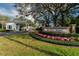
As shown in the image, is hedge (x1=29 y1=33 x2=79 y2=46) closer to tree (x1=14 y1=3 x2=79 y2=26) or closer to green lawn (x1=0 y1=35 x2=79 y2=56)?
green lawn (x1=0 y1=35 x2=79 y2=56)

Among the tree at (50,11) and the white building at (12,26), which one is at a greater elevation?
the tree at (50,11)

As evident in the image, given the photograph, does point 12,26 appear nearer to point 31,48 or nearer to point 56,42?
point 31,48

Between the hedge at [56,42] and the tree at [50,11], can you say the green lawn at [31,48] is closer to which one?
the hedge at [56,42]

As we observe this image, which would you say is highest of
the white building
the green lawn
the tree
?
the tree

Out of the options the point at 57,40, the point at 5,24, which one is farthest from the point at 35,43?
the point at 5,24

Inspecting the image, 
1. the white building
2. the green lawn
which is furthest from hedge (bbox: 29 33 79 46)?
the white building

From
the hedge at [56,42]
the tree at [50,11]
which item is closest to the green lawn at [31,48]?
the hedge at [56,42]

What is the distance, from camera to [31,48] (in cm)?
215

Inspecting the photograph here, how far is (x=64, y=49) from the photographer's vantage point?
215 cm

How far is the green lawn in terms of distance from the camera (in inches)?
83.7

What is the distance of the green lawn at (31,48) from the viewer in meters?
2.13

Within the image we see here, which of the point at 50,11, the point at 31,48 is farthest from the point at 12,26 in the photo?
the point at 50,11

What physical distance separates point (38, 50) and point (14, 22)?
41 centimetres

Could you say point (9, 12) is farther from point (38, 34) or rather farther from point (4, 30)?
point (38, 34)
